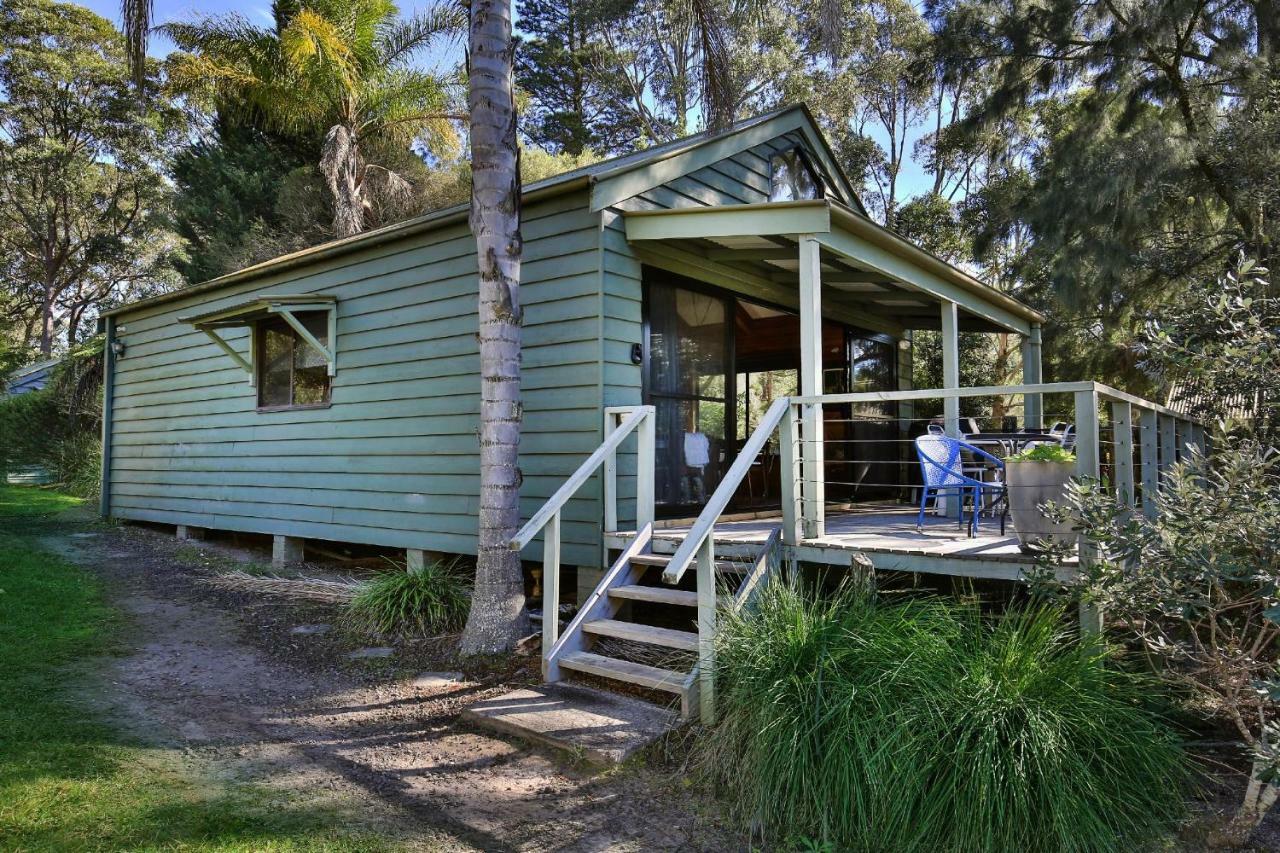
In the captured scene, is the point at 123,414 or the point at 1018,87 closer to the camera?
the point at 123,414

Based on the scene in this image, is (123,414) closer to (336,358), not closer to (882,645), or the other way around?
(336,358)

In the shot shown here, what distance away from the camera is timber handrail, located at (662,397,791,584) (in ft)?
10.9

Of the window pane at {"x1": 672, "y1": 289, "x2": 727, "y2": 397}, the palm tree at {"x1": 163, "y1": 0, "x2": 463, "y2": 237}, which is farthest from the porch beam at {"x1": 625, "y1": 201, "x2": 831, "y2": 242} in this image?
the palm tree at {"x1": 163, "y1": 0, "x2": 463, "y2": 237}

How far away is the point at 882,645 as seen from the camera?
3.11 metres

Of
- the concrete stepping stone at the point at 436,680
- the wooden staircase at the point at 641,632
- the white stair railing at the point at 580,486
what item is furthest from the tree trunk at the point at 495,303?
the wooden staircase at the point at 641,632

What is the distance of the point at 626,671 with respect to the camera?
157 inches

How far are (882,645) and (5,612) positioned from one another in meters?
5.85

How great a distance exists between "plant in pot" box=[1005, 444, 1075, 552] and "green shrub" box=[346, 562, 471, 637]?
3.56m

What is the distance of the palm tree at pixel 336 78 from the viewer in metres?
16.0

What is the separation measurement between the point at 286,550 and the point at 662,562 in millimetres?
5120

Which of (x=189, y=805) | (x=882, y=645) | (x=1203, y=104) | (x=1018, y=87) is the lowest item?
(x=189, y=805)

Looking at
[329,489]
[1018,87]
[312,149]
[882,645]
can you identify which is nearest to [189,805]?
[882,645]

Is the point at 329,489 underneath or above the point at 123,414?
underneath

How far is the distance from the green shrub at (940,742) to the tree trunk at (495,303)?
6.26 feet
